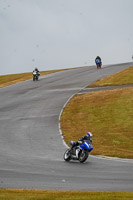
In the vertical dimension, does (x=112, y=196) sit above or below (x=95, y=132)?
above

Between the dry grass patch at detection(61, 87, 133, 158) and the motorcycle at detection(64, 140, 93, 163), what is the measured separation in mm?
2603

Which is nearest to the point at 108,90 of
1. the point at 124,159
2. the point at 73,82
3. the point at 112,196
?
the point at 73,82

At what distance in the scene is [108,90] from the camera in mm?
39438

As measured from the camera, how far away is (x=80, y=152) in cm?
1772

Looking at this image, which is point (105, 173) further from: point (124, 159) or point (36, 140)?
point (36, 140)

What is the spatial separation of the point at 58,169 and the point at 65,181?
2654 mm

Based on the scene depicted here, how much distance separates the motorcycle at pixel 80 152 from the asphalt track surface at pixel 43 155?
35cm

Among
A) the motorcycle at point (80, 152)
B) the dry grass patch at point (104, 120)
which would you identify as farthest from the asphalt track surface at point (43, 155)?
the dry grass patch at point (104, 120)

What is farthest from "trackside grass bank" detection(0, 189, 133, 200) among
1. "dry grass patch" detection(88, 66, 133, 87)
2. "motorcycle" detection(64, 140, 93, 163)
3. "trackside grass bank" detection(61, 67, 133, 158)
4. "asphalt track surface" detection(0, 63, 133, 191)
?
"dry grass patch" detection(88, 66, 133, 87)

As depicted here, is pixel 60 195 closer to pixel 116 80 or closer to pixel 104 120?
pixel 104 120

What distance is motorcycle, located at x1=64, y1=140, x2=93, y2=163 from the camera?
17.4m

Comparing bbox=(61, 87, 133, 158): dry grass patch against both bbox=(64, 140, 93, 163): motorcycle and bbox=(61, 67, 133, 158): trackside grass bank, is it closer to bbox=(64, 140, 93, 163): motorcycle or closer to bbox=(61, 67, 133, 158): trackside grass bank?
bbox=(61, 67, 133, 158): trackside grass bank

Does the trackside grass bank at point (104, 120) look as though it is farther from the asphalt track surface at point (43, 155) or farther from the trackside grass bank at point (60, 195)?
the trackside grass bank at point (60, 195)

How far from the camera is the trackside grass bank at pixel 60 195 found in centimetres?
989
